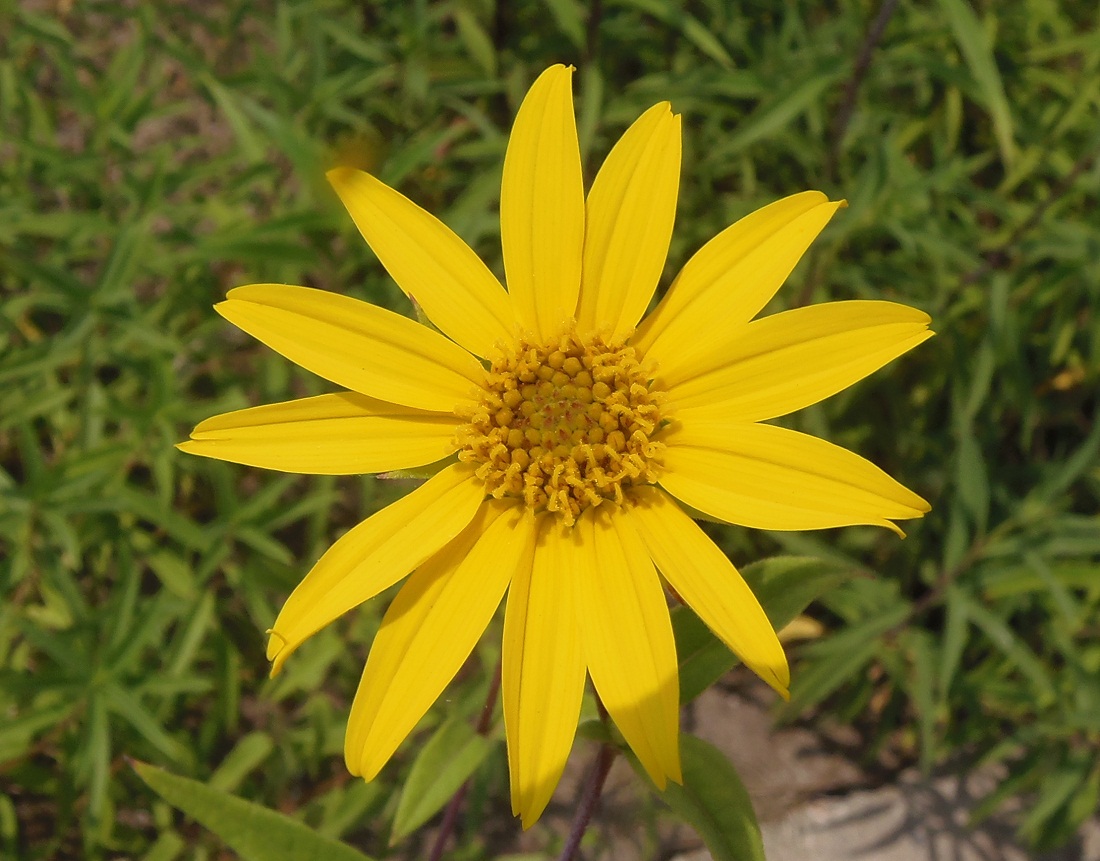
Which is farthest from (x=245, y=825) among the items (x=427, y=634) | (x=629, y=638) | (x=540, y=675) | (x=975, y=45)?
(x=975, y=45)

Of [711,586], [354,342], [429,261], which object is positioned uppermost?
[429,261]

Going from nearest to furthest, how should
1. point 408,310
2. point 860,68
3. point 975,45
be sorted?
point 975,45 → point 860,68 → point 408,310

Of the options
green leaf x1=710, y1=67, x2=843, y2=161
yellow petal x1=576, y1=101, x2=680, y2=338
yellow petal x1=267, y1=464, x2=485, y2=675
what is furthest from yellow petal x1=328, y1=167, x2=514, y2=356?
green leaf x1=710, y1=67, x2=843, y2=161

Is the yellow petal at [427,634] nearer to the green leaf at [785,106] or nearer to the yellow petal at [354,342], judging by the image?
the yellow petal at [354,342]

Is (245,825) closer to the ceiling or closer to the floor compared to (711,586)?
closer to the floor

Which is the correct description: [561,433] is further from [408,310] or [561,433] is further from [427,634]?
[408,310]

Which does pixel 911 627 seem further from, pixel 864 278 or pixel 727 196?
pixel 727 196

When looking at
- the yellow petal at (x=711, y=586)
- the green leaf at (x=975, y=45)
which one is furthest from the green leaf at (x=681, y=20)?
the yellow petal at (x=711, y=586)
